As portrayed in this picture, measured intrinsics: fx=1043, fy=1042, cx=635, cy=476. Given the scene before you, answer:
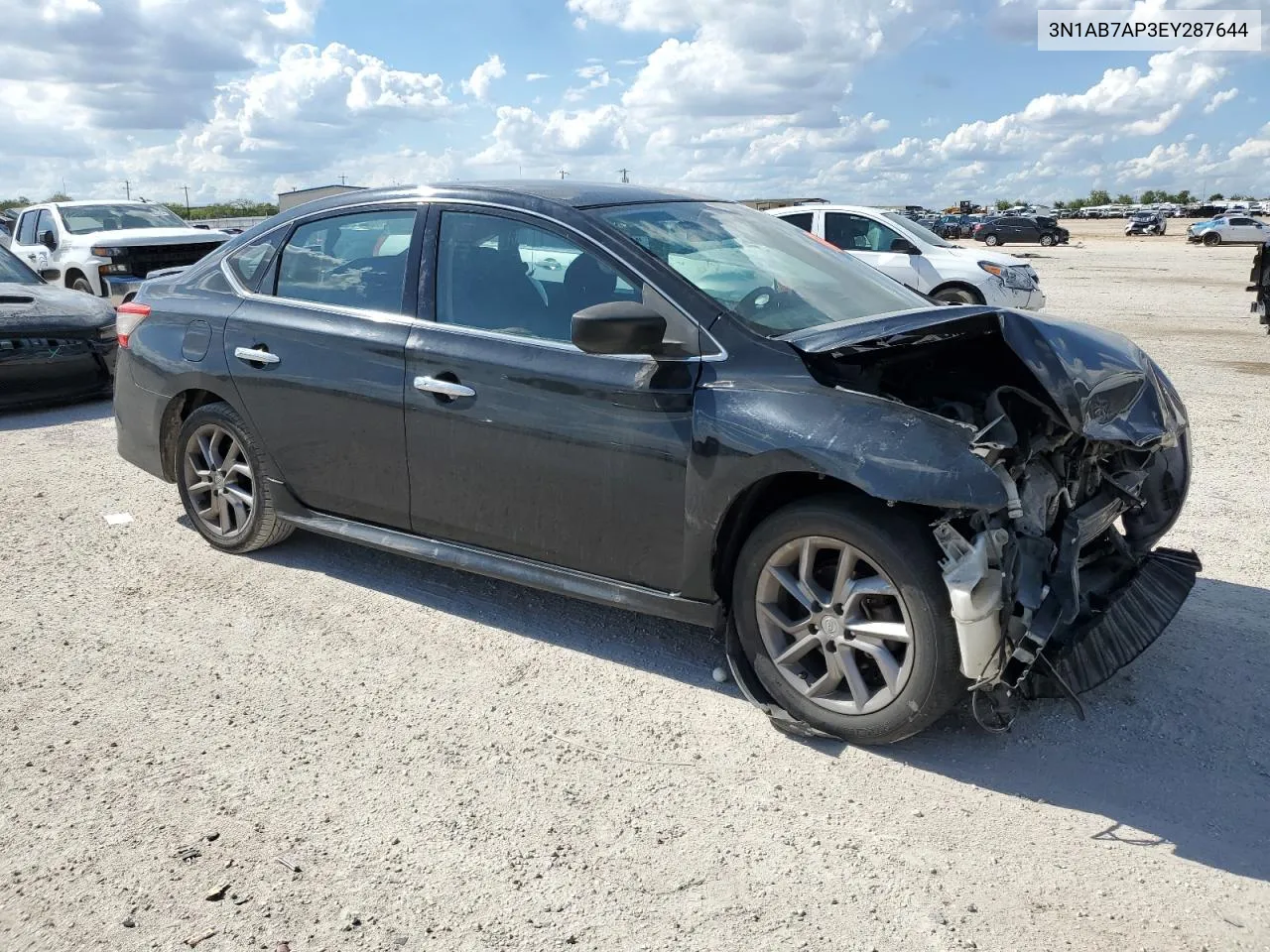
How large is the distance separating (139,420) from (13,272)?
19.1 feet

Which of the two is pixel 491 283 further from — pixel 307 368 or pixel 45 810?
pixel 45 810

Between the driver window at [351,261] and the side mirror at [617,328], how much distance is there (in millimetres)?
1262

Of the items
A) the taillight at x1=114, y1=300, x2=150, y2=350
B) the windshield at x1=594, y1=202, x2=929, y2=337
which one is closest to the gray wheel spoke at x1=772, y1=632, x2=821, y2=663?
the windshield at x1=594, y1=202, x2=929, y2=337

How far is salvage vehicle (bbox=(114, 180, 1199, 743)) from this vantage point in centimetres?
323

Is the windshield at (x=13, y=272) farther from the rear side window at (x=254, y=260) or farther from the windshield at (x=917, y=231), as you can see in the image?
the windshield at (x=917, y=231)

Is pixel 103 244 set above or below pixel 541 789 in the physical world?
above

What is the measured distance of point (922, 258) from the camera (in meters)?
14.1

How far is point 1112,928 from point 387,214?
376cm

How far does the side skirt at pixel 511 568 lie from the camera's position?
3.77m

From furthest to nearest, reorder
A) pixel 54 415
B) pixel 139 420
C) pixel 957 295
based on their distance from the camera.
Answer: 1. pixel 957 295
2. pixel 54 415
3. pixel 139 420

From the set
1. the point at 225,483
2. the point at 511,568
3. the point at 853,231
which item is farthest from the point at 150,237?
the point at 511,568

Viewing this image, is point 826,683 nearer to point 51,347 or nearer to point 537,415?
point 537,415

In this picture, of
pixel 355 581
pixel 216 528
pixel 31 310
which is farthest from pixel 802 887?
pixel 31 310

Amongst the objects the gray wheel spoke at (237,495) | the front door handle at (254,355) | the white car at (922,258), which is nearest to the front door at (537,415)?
the front door handle at (254,355)
